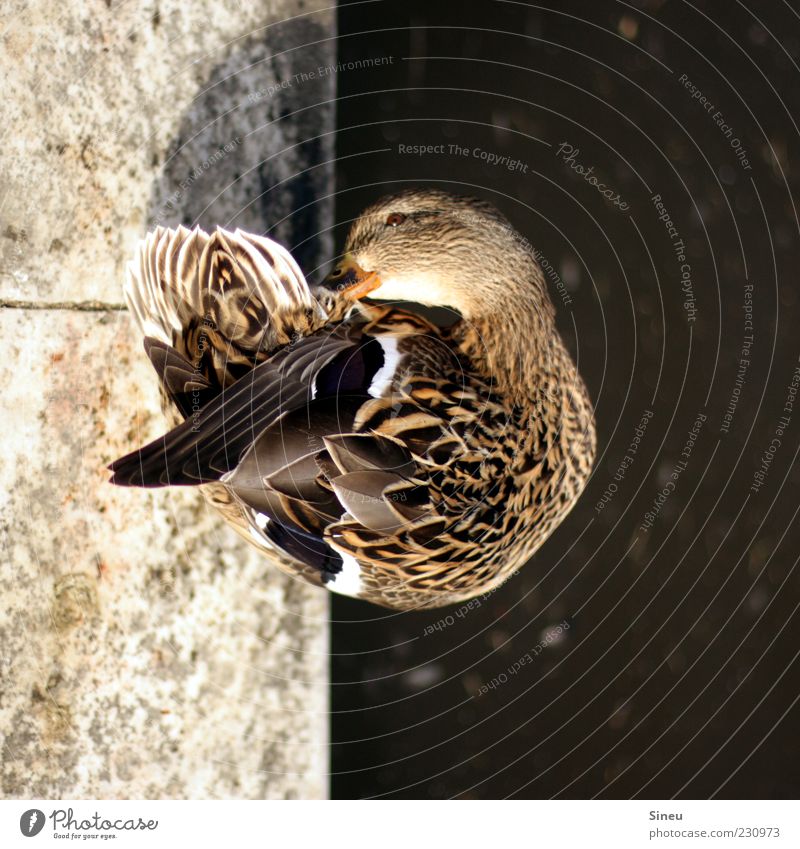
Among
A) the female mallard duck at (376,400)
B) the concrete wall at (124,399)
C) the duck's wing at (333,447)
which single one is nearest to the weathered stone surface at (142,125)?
the concrete wall at (124,399)

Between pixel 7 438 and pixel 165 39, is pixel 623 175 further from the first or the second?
pixel 7 438

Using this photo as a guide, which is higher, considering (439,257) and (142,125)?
(142,125)

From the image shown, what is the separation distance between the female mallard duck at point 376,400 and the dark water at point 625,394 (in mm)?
144

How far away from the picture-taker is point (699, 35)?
771 mm

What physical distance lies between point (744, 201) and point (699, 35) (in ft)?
0.55

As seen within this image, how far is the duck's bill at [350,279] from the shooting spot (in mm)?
665

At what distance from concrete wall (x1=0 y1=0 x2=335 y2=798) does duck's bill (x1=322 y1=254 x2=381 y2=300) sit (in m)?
0.19

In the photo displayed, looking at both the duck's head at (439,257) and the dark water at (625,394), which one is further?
the dark water at (625,394)

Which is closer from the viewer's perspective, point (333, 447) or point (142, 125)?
point (333, 447)

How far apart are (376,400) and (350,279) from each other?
11 centimetres

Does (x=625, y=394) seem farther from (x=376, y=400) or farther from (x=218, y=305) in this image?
(x=218, y=305)

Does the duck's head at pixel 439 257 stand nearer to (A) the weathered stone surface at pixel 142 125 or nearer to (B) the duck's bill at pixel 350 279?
(B) the duck's bill at pixel 350 279

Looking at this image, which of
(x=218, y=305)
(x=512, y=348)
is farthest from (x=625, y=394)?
(x=218, y=305)

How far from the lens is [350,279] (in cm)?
67
